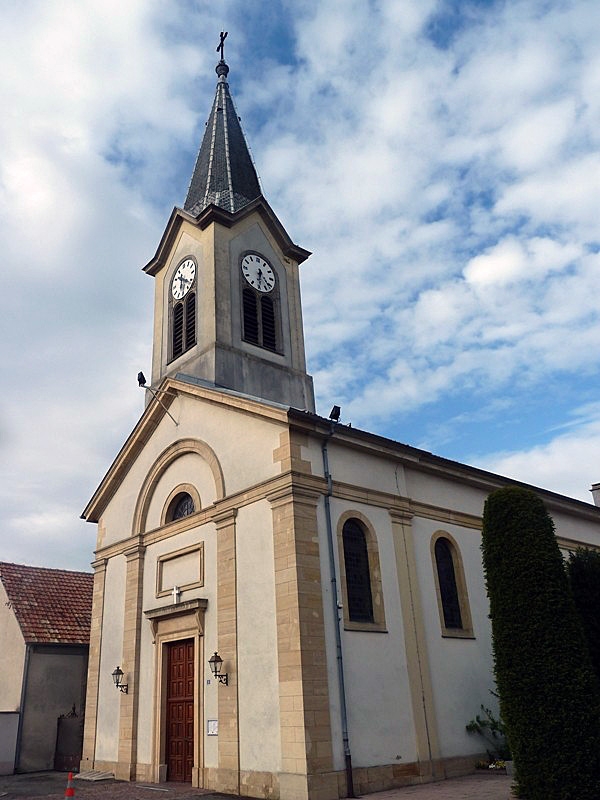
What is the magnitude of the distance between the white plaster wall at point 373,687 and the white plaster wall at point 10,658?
11814 mm

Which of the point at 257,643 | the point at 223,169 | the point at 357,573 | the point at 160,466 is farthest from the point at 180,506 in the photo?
the point at 223,169

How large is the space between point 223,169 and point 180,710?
1975 cm

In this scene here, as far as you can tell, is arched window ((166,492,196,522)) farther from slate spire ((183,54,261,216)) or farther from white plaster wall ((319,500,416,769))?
slate spire ((183,54,261,216))

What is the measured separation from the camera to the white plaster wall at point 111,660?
1844 cm

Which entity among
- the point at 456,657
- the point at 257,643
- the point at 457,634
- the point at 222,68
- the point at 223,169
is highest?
the point at 222,68

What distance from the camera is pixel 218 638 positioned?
51.3 feet

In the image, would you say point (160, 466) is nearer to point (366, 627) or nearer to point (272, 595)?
point (272, 595)

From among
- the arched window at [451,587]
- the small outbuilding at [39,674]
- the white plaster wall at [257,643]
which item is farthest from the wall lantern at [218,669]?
the small outbuilding at [39,674]

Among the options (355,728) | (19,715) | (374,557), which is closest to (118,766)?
(19,715)

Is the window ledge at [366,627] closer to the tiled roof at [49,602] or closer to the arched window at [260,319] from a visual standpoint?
the arched window at [260,319]

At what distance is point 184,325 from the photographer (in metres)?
24.0

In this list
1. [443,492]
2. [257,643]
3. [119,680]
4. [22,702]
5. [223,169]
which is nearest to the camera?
[257,643]

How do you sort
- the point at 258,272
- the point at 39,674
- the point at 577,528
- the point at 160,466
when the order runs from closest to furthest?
1. the point at 160,466
2. the point at 39,674
3. the point at 577,528
4. the point at 258,272

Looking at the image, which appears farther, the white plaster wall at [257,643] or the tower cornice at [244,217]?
the tower cornice at [244,217]
